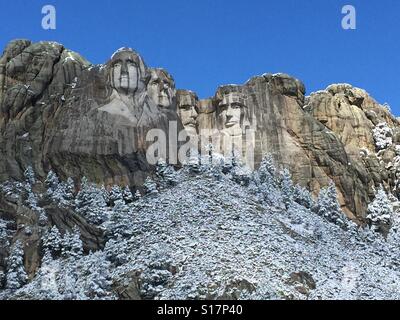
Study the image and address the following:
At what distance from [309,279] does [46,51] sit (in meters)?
40.0

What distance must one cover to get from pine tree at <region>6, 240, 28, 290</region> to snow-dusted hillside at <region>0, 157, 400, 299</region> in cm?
10

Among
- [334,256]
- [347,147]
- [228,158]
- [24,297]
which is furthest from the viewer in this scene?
[347,147]

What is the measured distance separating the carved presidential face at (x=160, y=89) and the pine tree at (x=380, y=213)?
23918mm

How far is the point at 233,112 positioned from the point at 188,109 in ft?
17.9

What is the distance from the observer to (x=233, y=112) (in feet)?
362

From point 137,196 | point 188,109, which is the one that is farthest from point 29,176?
→ point 188,109

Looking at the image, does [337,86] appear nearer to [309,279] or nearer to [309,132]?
[309,132]

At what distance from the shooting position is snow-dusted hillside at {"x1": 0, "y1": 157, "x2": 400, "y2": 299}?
81500 millimetres

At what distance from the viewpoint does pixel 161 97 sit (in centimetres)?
10788

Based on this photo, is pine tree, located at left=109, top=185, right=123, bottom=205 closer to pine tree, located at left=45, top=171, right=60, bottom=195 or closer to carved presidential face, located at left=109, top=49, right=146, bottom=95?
pine tree, located at left=45, top=171, right=60, bottom=195

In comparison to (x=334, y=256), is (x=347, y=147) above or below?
above

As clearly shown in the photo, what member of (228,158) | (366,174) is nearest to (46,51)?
(228,158)

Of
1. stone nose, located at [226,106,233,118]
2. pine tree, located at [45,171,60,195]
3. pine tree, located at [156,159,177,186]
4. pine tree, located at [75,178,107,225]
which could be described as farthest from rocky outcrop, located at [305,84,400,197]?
pine tree, located at [45,171,60,195]
